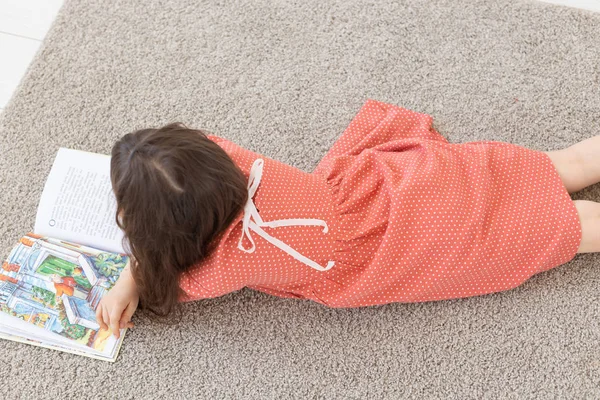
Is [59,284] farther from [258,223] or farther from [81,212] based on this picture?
[258,223]

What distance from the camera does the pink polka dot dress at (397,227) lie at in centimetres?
74

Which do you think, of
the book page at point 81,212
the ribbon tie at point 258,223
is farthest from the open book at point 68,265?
the ribbon tie at point 258,223

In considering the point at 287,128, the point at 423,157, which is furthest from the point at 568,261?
the point at 287,128

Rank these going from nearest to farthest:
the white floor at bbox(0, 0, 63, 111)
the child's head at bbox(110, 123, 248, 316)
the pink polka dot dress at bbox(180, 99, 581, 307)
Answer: the child's head at bbox(110, 123, 248, 316)
the pink polka dot dress at bbox(180, 99, 581, 307)
the white floor at bbox(0, 0, 63, 111)

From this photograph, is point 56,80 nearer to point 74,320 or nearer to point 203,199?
point 74,320

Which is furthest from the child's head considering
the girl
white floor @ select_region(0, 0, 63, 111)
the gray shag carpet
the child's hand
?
white floor @ select_region(0, 0, 63, 111)

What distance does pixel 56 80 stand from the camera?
1054mm

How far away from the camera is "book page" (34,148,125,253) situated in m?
0.90

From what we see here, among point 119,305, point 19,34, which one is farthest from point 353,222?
point 19,34

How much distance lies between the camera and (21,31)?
3.65 feet

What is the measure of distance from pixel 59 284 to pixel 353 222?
48 centimetres

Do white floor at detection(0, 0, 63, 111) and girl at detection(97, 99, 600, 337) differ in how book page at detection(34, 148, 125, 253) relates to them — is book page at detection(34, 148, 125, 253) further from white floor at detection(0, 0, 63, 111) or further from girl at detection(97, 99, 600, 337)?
white floor at detection(0, 0, 63, 111)

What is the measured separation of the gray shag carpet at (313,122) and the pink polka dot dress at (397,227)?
8 centimetres

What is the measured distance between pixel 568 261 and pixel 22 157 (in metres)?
0.95
